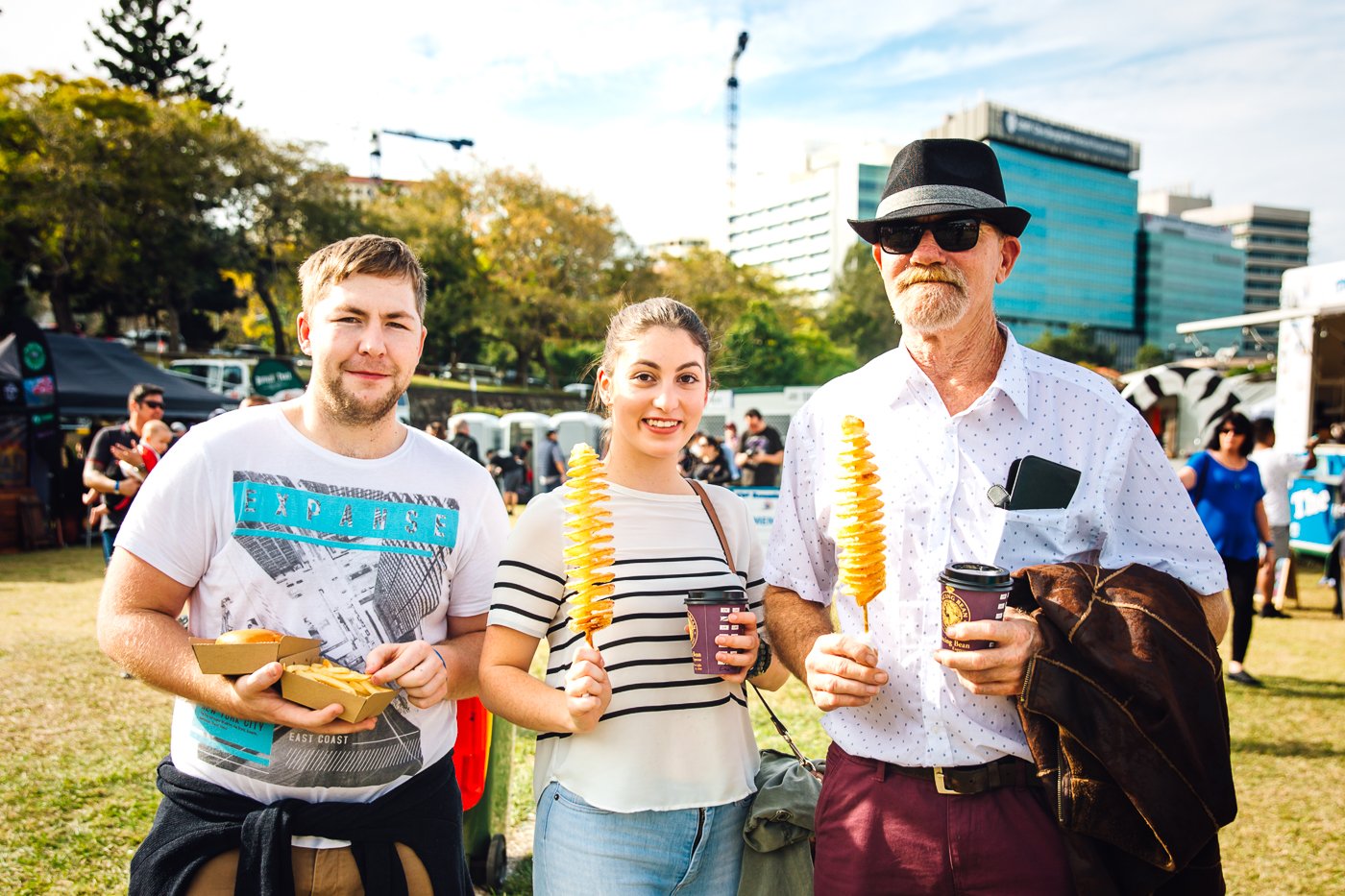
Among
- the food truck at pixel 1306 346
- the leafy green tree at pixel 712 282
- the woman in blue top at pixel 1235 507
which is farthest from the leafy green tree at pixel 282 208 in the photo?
the woman in blue top at pixel 1235 507

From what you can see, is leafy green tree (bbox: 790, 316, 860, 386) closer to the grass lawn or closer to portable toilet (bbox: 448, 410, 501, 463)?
portable toilet (bbox: 448, 410, 501, 463)

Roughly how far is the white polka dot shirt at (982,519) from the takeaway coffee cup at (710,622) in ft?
1.11

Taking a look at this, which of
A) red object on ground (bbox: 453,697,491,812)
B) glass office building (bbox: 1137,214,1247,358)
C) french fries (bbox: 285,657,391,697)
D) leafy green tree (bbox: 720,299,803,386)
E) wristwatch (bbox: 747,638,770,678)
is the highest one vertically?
glass office building (bbox: 1137,214,1247,358)

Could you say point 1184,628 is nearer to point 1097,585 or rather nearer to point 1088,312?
point 1097,585

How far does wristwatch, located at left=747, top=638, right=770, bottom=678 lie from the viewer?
2.36 m

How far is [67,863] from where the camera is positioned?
4.49m

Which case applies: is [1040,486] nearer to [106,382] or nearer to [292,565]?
[292,565]

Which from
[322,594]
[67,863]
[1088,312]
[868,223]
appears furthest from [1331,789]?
[1088,312]

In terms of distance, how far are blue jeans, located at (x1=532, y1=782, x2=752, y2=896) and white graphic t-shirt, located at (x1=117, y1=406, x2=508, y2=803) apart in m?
0.43

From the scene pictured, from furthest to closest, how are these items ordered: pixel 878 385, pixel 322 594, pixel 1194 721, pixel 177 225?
pixel 177 225
pixel 878 385
pixel 322 594
pixel 1194 721

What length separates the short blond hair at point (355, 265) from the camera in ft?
7.79

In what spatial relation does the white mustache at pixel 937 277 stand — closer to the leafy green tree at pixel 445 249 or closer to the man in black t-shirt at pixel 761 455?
the man in black t-shirt at pixel 761 455

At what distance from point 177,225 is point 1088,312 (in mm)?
139568

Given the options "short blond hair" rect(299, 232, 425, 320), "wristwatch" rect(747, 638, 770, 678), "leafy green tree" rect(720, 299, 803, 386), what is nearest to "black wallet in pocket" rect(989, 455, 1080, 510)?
"wristwatch" rect(747, 638, 770, 678)
